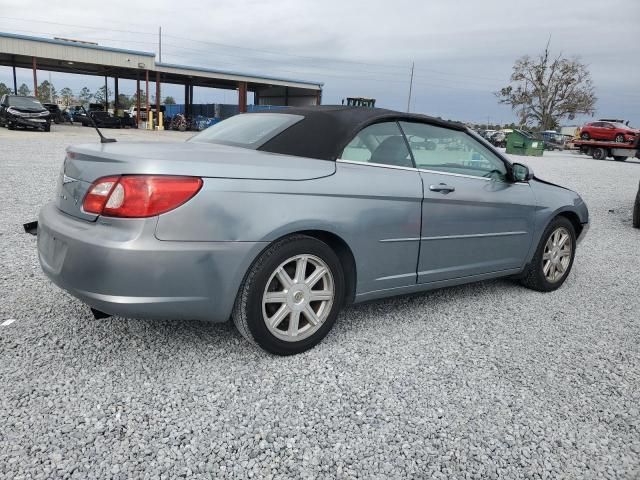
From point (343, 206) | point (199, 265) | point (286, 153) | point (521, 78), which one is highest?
point (521, 78)

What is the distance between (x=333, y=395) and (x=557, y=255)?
2889 mm

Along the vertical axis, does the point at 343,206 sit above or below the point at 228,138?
below

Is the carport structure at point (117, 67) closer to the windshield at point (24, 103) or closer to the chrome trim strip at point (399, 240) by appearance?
the windshield at point (24, 103)

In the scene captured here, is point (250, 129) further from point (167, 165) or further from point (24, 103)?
point (24, 103)

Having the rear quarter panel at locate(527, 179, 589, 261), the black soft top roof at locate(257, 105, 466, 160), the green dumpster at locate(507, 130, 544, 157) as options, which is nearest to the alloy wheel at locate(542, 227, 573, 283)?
the rear quarter panel at locate(527, 179, 589, 261)

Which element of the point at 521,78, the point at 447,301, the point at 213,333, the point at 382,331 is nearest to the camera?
the point at 213,333

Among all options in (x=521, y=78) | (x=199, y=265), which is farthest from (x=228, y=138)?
(x=521, y=78)

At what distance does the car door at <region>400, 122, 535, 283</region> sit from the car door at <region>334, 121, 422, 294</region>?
0.11 metres

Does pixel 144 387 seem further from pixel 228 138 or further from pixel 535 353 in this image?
pixel 535 353

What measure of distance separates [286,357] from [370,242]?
838 millimetres

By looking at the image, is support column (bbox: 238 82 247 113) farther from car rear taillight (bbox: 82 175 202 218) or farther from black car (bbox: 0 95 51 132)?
car rear taillight (bbox: 82 175 202 218)

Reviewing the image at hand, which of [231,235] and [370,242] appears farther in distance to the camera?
[370,242]

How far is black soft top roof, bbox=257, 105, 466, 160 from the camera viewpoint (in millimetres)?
3076

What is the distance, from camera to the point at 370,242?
10.3 ft
